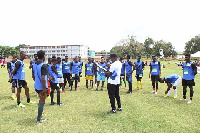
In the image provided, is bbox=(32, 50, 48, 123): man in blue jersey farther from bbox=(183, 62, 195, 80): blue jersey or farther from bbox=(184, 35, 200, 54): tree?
bbox=(184, 35, 200, 54): tree

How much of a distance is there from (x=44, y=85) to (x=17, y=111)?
2457mm

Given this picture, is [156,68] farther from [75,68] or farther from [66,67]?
[66,67]

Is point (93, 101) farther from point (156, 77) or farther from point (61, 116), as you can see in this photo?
point (156, 77)

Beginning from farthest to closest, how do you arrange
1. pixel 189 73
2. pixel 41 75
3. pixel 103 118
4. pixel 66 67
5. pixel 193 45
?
pixel 193 45 < pixel 66 67 < pixel 189 73 < pixel 103 118 < pixel 41 75

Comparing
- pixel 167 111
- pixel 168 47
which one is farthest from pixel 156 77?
pixel 168 47

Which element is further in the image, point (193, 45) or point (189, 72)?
point (193, 45)

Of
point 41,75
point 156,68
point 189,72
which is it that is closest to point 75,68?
point 156,68

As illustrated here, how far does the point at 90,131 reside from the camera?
5.21 m

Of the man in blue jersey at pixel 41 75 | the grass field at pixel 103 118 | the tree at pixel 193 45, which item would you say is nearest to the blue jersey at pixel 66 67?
the grass field at pixel 103 118

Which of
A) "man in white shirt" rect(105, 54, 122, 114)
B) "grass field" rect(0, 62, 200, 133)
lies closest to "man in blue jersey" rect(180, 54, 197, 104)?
"grass field" rect(0, 62, 200, 133)

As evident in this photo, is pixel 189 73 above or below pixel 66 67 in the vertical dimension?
below

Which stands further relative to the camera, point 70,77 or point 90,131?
point 70,77

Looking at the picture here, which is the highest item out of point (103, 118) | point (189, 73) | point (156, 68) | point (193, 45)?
point (193, 45)

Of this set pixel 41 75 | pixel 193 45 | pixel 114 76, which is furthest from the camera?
pixel 193 45
